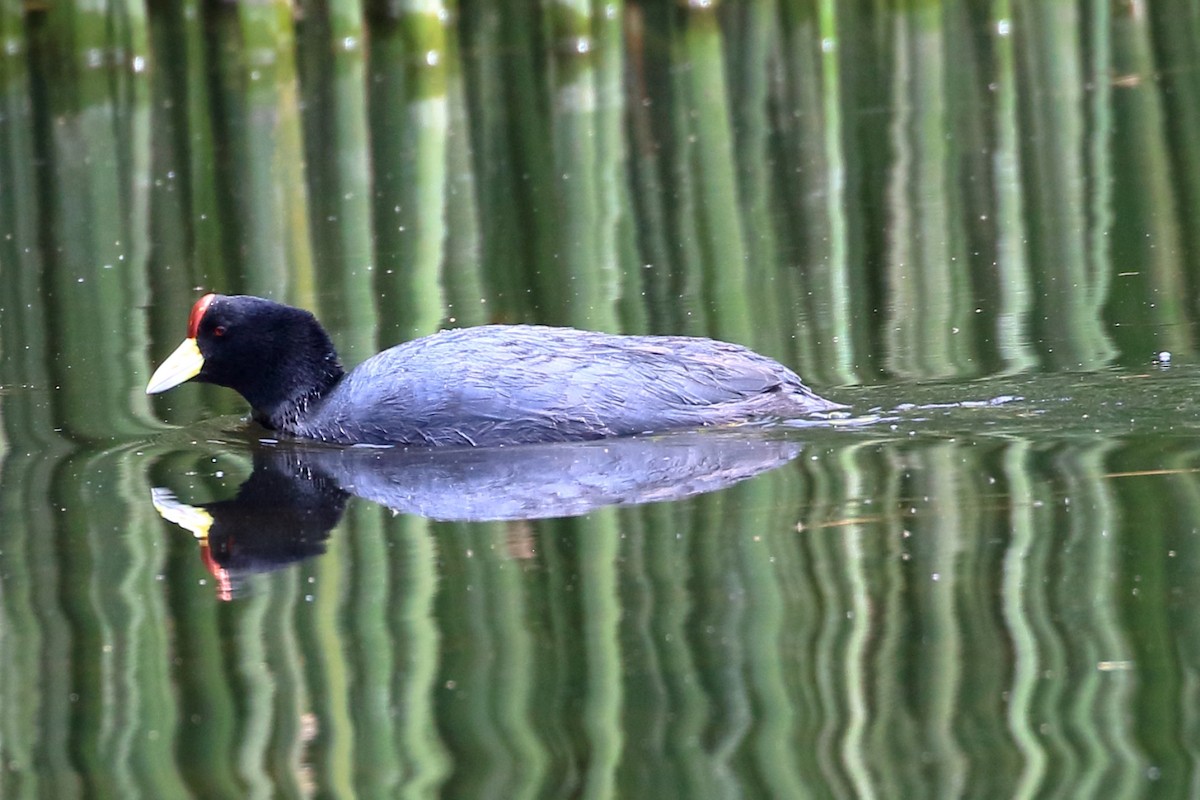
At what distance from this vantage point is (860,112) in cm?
1288

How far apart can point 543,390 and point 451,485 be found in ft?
1.66

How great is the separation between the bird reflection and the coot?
73 millimetres

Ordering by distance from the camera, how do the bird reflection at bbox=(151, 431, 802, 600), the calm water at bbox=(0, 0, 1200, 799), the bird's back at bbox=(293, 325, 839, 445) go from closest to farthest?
the calm water at bbox=(0, 0, 1200, 799)
the bird reflection at bbox=(151, 431, 802, 600)
the bird's back at bbox=(293, 325, 839, 445)

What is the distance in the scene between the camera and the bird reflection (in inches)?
203

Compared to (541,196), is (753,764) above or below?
below

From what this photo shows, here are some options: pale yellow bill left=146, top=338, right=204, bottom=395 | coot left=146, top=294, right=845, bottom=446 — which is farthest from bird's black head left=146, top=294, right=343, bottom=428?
coot left=146, top=294, right=845, bottom=446

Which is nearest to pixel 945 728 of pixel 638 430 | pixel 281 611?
pixel 281 611

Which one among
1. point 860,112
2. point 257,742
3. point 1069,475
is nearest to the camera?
point 257,742

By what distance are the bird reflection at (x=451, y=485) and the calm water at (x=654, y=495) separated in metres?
0.02

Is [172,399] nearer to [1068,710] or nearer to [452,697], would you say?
[452,697]

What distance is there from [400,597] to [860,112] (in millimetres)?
8953

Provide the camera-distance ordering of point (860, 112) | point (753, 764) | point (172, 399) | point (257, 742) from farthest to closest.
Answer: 1. point (860, 112)
2. point (172, 399)
3. point (257, 742)
4. point (753, 764)

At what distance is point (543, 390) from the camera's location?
592 centimetres

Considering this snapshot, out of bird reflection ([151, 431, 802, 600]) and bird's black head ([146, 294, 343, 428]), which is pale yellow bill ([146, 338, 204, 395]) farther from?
bird reflection ([151, 431, 802, 600])
